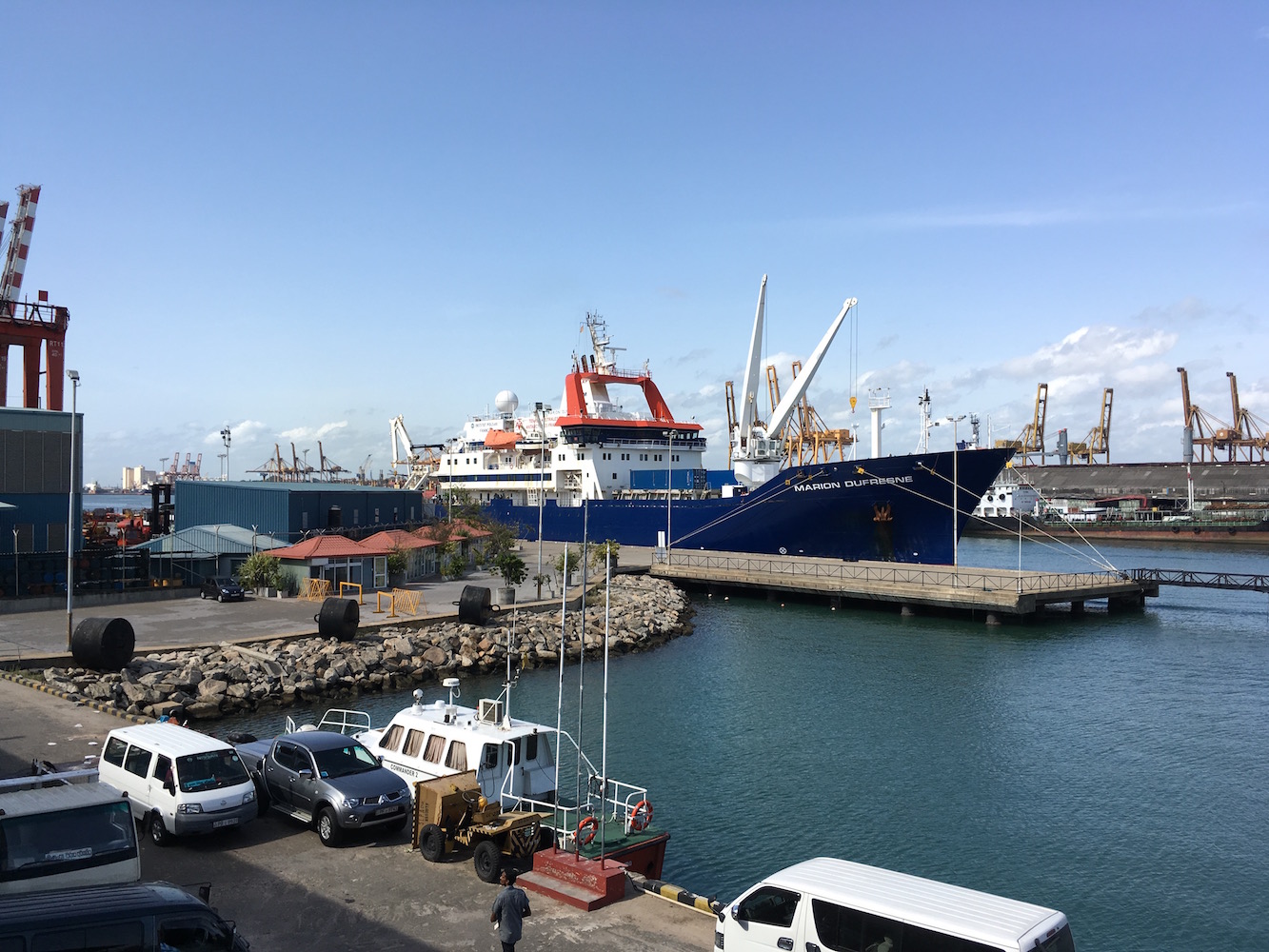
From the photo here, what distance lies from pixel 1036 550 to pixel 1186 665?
160ft

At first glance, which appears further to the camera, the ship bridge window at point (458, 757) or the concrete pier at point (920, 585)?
the concrete pier at point (920, 585)

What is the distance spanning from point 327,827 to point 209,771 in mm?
1494

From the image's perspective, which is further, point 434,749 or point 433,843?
point 434,749

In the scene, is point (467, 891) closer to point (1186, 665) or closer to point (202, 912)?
point (202, 912)

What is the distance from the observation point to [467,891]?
9133 mm

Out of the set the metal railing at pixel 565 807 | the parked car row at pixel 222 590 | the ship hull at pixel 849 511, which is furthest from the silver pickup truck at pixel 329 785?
the ship hull at pixel 849 511

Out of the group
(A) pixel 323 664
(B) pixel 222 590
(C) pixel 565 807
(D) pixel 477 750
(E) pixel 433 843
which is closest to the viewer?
(E) pixel 433 843

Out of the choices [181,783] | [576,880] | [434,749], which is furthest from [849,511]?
[181,783]

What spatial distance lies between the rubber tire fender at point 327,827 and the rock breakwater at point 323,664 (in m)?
7.66

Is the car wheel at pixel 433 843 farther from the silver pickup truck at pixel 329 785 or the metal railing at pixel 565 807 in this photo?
the metal railing at pixel 565 807

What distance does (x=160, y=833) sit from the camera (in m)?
10.2

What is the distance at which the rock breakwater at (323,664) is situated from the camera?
18.8 m

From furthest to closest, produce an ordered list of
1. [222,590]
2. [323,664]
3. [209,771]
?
[222,590]
[323,664]
[209,771]

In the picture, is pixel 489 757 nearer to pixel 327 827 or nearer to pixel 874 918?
pixel 327 827
